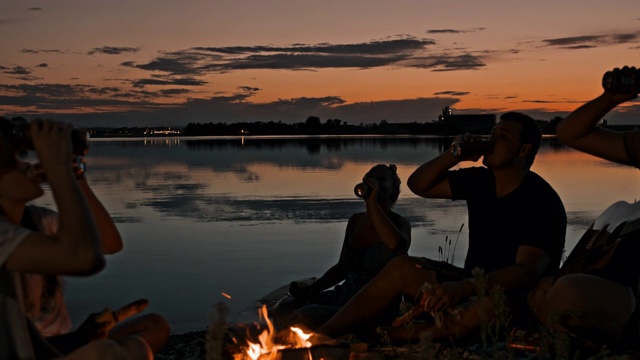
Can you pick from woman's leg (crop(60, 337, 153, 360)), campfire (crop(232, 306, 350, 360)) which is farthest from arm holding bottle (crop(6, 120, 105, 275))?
campfire (crop(232, 306, 350, 360))

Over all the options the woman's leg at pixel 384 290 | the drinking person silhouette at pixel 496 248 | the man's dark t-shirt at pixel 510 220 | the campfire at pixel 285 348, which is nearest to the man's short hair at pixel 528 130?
the drinking person silhouette at pixel 496 248

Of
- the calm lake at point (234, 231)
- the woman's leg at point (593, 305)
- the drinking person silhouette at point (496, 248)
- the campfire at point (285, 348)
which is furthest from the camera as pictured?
the calm lake at point (234, 231)

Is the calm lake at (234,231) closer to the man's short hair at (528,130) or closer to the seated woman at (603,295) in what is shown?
the man's short hair at (528,130)

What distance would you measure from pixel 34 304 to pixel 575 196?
67.4 ft

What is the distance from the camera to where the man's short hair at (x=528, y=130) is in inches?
197

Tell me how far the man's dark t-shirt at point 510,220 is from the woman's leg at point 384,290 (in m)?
0.37

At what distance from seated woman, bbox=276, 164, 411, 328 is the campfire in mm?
425

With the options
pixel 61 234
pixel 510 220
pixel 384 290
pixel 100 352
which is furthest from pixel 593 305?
pixel 61 234

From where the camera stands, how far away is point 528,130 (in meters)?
5.02

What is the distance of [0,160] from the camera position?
9.39 ft

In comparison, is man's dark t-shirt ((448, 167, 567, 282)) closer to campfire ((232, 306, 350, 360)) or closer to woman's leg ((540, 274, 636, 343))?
woman's leg ((540, 274, 636, 343))

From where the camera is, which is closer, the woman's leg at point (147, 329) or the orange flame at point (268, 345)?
the woman's leg at point (147, 329)

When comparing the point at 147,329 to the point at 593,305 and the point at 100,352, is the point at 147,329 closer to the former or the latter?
the point at 100,352

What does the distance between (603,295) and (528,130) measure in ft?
3.97
